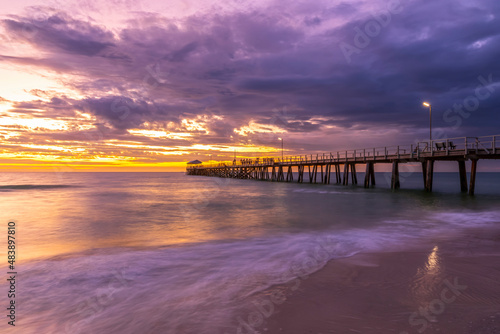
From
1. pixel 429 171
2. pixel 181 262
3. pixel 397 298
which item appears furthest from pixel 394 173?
pixel 397 298

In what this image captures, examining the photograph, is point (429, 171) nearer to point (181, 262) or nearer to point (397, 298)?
point (181, 262)

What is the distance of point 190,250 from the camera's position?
9.63 m

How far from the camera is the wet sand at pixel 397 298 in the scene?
431cm

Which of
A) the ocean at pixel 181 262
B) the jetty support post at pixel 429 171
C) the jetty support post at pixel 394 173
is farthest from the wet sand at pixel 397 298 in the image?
the jetty support post at pixel 394 173

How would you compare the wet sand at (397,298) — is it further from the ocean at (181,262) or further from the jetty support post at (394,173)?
the jetty support post at (394,173)

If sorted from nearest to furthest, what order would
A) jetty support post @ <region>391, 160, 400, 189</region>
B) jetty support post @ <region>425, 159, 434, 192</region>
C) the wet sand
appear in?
the wet sand, jetty support post @ <region>425, 159, 434, 192</region>, jetty support post @ <region>391, 160, 400, 189</region>

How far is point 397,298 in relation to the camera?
518 centimetres

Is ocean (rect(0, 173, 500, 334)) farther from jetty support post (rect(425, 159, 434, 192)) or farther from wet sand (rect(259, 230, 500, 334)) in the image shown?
jetty support post (rect(425, 159, 434, 192))

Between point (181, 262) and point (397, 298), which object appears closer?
point (397, 298)

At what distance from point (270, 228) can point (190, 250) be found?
4788mm

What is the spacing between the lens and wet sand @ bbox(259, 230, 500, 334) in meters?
4.31

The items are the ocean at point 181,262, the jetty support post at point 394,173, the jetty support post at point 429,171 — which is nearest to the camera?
the ocean at point 181,262

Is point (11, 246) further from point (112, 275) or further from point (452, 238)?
point (452, 238)

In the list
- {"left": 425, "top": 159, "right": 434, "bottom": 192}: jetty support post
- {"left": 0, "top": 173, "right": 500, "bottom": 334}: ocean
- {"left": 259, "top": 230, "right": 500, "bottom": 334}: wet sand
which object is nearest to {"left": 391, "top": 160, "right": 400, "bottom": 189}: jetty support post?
{"left": 425, "top": 159, "right": 434, "bottom": 192}: jetty support post
